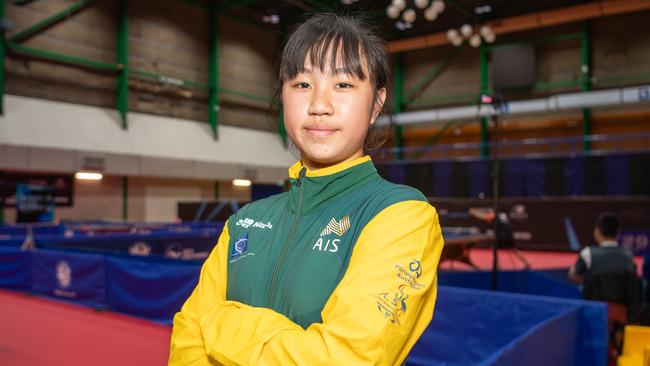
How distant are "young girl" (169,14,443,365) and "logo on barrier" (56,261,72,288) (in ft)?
19.4

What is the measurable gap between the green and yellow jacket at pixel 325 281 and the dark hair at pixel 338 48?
0.74ft

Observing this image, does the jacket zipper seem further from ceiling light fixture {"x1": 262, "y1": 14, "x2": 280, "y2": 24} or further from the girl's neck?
ceiling light fixture {"x1": 262, "y1": 14, "x2": 280, "y2": 24}

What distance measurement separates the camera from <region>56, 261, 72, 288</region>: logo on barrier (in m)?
6.50

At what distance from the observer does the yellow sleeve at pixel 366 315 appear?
95 cm

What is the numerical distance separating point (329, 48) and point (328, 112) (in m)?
0.16

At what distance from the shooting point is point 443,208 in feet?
48.5

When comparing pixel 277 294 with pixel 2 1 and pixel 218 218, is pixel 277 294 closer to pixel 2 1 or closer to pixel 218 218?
pixel 218 218

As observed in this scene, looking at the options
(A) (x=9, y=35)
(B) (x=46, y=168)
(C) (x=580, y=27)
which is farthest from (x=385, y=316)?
(C) (x=580, y=27)

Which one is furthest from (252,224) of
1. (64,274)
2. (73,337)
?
(64,274)

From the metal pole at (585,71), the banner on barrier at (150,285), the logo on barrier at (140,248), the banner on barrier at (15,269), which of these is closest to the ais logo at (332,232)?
the banner on barrier at (150,285)

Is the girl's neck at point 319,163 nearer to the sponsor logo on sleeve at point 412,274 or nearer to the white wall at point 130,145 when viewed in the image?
the sponsor logo on sleeve at point 412,274

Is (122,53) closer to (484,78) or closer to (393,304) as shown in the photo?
(484,78)

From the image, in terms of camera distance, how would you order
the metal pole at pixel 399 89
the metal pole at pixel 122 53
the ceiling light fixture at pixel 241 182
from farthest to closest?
the metal pole at pixel 399 89 → the ceiling light fixture at pixel 241 182 → the metal pole at pixel 122 53

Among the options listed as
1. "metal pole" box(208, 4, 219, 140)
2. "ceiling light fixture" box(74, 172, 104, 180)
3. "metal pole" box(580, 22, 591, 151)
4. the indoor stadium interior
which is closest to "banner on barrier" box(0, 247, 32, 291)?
the indoor stadium interior
